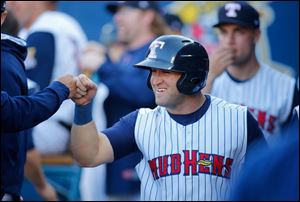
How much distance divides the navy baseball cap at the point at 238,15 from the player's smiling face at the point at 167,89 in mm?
1449

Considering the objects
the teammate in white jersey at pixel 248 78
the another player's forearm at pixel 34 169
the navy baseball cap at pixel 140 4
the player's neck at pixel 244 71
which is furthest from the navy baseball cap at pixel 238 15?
the another player's forearm at pixel 34 169

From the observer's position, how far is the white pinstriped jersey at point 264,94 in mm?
4793

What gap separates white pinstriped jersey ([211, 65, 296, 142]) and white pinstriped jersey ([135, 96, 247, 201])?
47.0 inches

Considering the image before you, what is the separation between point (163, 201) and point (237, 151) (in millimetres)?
425

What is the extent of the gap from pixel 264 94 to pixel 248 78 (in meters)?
0.16

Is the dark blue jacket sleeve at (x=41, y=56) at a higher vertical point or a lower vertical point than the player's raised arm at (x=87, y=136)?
higher

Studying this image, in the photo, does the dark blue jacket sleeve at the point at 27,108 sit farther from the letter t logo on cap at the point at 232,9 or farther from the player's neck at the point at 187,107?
the letter t logo on cap at the point at 232,9

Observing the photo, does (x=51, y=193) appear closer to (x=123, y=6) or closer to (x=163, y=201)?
(x=123, y=6)

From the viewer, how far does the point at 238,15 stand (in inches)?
194

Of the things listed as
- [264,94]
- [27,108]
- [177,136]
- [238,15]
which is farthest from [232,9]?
[27,108]

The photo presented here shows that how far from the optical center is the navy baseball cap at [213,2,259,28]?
16.1 ft

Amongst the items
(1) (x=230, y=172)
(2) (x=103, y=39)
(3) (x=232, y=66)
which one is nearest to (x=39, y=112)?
(1) (x=230, y=172)

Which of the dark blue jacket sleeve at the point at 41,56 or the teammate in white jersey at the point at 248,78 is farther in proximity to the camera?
the dark blue jacket sleeve at the point at 41,56

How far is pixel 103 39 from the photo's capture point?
22.6 ft
